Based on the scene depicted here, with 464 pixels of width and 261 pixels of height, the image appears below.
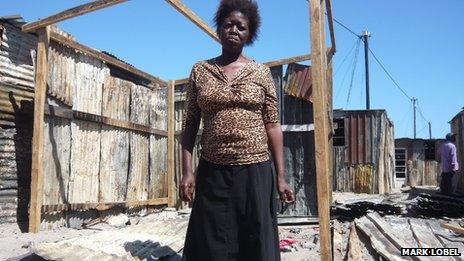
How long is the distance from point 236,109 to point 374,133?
53.8 ft

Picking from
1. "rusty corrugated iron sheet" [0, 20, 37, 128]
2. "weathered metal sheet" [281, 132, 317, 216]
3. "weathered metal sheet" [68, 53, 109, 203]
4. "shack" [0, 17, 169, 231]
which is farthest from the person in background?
"rusty corrugated iron sheet" [0, 20, 37, 128]

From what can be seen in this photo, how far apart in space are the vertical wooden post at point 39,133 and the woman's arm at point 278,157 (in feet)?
12.2

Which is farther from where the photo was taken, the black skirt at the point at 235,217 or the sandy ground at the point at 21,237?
the sandy ground at the point at 21,237

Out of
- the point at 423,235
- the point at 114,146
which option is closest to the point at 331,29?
the point at 423,235

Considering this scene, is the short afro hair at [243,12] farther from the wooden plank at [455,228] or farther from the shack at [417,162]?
the shack at [417,162]

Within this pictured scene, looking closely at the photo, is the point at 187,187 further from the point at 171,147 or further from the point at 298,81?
the point at 171,147

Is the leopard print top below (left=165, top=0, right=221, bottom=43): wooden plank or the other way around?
below

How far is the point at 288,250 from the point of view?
181 inches

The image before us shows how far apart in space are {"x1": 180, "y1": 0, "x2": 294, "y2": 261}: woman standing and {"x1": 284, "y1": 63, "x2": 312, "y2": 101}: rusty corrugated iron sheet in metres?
4.23

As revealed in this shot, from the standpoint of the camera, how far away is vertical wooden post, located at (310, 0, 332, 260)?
345 cm

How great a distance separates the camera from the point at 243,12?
2.75 m

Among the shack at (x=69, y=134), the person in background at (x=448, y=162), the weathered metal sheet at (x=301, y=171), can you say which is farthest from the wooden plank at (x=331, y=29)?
the person in background at (x=448, y=162)

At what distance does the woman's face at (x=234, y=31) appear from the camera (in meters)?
2.68

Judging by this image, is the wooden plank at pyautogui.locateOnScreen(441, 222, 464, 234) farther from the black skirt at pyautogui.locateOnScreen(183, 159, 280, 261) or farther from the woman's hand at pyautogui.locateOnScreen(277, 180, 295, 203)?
the black skirt at pyautogui.locateOnScreen(183, 159, 280, 261)
